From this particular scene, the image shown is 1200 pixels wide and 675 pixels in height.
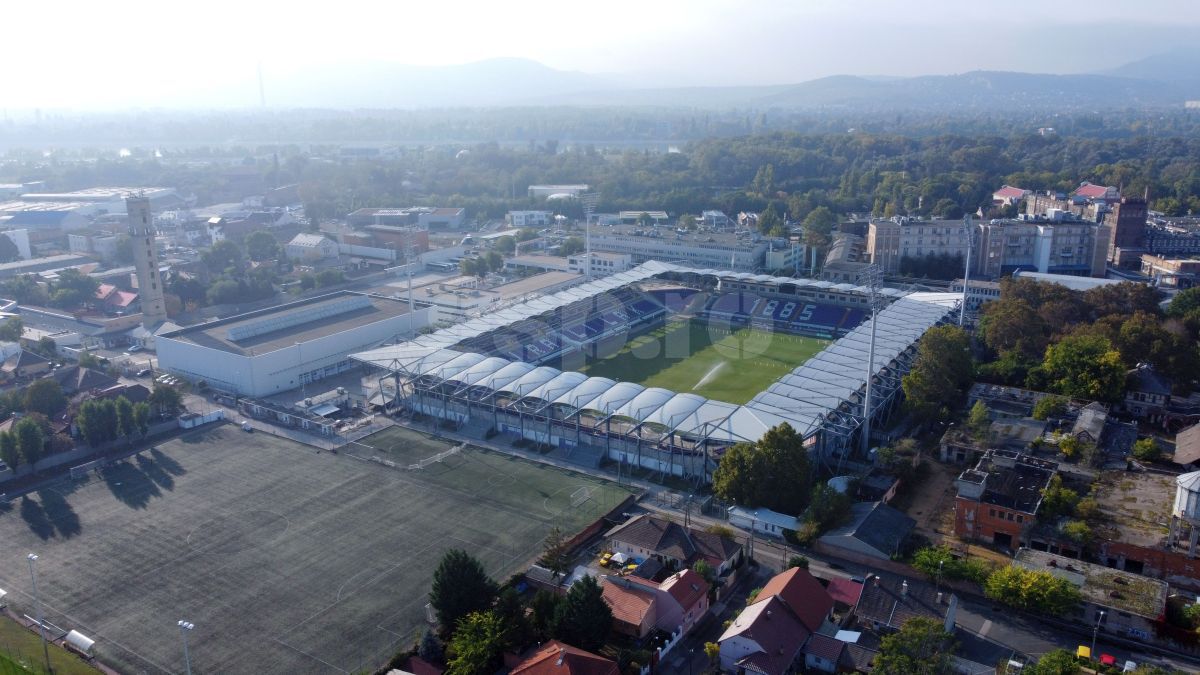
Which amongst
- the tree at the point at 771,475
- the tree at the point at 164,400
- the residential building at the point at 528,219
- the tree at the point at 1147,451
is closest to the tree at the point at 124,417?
the tree at the point at 164,400

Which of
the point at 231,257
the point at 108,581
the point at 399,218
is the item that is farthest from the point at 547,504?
the point at 399,218

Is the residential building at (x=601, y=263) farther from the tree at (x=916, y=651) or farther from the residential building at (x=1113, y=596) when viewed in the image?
the tree at (x=916, y=651)

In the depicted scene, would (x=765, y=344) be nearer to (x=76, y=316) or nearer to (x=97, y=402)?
(x=97, y=402)

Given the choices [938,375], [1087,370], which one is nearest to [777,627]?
[938,375]

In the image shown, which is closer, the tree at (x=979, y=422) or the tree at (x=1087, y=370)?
the tree at (x=979, y=422)

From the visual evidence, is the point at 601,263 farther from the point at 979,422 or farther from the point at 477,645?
the point at 477,645

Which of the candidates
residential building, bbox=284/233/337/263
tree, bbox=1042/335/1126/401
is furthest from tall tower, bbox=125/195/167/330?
tree, bbox=1042/335/1126/401
